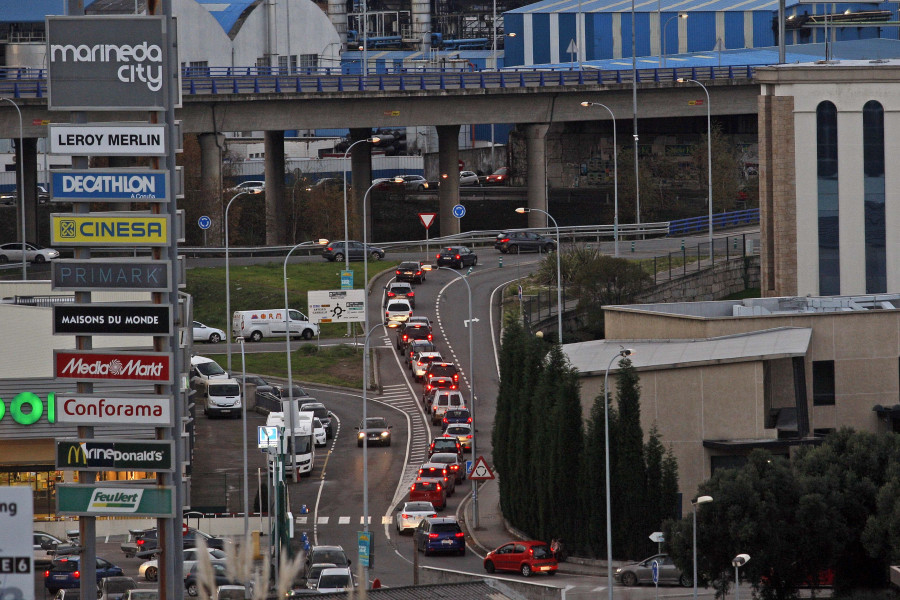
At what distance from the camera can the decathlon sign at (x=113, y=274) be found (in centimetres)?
2536

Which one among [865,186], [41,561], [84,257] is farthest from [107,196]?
[865,186]

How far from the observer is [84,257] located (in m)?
25.9

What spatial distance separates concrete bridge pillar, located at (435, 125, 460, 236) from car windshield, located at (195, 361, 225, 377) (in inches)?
1484

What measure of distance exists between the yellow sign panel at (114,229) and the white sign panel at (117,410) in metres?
2.68

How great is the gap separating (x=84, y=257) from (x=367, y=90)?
74258 millimetres

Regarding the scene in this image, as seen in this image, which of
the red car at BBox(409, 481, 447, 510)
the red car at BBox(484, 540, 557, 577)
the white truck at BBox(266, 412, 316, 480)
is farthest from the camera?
the white truck at BBox(266, 412, 316, 480)

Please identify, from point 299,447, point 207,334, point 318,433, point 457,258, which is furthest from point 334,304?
point 457,258

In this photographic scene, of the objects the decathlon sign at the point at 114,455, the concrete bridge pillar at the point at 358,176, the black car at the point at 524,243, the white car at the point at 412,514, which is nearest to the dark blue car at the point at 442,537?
the white car at the point at 412,514

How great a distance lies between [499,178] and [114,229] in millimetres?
111375

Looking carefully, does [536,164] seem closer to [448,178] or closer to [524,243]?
[448,178]

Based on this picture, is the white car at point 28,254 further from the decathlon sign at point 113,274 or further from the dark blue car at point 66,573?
the decathlon sign at point 113,274

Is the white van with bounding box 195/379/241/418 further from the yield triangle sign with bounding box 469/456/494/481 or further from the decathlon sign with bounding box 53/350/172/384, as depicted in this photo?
the decathlon sign with bounding box 53/350/172/384

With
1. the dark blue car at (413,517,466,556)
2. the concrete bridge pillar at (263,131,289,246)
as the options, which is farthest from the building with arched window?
the concrete bridge pillar at (263,131,289,246)

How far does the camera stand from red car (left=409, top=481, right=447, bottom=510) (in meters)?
54.3
